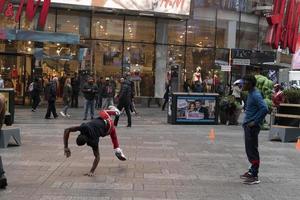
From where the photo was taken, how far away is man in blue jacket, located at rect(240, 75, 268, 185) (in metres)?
9.27

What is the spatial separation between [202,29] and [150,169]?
23.4m

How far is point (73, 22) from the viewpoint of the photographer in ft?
95.6

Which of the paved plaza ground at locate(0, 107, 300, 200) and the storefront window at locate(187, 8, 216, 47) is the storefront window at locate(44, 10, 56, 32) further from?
the paved plaza ground at locate(0, 107, 300, 200)

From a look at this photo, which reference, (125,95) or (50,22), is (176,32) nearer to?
(50,22)

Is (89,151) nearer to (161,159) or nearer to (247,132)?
(161,159)

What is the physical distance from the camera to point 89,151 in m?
12.2

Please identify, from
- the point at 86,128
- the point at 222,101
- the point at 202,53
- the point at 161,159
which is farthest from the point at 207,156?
the point at 202,53

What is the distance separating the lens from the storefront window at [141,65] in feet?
99.4

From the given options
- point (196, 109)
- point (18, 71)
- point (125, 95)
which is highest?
point (18, 71)

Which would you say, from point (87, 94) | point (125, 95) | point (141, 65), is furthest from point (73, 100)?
point (125, 95)


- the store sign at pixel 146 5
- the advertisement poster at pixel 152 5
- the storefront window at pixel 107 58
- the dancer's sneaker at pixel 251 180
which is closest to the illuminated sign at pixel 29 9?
the store sign at pixel 146 5

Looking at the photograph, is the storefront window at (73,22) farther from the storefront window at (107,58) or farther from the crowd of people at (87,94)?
the crowd of people at (87,94)

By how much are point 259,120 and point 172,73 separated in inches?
866

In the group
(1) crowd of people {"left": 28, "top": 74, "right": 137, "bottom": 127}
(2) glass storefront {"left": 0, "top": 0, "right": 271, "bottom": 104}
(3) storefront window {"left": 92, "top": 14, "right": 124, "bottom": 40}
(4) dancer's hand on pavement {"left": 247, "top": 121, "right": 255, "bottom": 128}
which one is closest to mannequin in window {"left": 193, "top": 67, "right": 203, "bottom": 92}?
(2) glass storefront {"left": 0, "top": 0, "right": 271, "bottom": 104}
